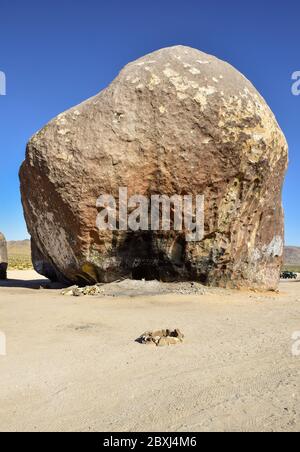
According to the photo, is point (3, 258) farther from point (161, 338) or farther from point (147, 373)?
point (147, 373)

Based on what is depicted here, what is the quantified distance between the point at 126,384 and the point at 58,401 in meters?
0.54

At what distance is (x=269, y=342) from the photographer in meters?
4.41

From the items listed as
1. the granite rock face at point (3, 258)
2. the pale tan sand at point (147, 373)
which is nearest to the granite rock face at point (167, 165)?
the pale tan sand at point (147, 373)

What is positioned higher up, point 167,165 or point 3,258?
point 167,165

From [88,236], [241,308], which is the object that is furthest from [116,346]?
[88,236]

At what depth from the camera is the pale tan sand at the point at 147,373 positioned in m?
2.57

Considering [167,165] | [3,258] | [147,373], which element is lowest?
[147,373]

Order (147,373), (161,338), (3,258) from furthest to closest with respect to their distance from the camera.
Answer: (3,258), (161,338), (147,373)

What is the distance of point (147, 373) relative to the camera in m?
3.46

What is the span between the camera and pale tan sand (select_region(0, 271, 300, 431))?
2574 millimetres

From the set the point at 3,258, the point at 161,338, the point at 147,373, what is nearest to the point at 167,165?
the point at 161,338

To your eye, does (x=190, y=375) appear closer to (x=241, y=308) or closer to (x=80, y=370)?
(x=80, y=370)

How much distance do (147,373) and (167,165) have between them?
18.8ft

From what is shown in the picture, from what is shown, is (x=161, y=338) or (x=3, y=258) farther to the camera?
(x=3, y=258)
